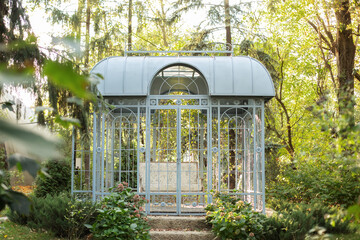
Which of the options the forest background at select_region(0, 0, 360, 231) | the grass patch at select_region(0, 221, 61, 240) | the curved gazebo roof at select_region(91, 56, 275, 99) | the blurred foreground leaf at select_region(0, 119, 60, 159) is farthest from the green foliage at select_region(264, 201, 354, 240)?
the blurred foreground leaf at select_region(0, 119, 60, 159)

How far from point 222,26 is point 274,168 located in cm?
481

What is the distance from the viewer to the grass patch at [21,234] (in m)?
6.32

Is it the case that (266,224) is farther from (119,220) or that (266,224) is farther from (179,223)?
(119,220)

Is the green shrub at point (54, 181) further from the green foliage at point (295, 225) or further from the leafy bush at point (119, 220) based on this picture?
the green foliage at point (295, 225)

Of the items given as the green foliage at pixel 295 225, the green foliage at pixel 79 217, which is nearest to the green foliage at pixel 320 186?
the green foliage at pixel 295 225

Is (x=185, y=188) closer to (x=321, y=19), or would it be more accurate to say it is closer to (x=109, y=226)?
(x=109, y=226)

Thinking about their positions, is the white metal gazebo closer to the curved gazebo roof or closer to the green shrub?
the curved gazebo roof

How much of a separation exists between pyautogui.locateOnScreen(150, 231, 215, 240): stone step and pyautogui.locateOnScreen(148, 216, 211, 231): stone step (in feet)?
1.55

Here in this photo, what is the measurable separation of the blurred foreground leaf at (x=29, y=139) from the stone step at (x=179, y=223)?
6746 mm

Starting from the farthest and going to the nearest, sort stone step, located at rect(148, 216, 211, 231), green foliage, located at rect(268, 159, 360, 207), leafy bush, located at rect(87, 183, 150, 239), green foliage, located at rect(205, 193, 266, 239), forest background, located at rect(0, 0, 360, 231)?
1. green foliage, located at rect(268, 159, 360, 207)
2. stone step, located at rect(148, 216, 211, 231)
3. green foliage, located at rect(205, 193, 266, 239)
4. leafy bush, located at rect(87, 183, 150, 239)
5. forest background, located at rect(0, 0, 360, 231)

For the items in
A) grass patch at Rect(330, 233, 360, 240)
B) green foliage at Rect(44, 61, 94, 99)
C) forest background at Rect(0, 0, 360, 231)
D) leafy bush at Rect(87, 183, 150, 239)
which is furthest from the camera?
grass patch at Rect(330, 233, 360, 240)

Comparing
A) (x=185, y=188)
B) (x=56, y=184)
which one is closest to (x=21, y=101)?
(x=185, y=188)

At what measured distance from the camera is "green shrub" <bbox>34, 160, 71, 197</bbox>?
9.66 metres

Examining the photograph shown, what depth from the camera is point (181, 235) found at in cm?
651
